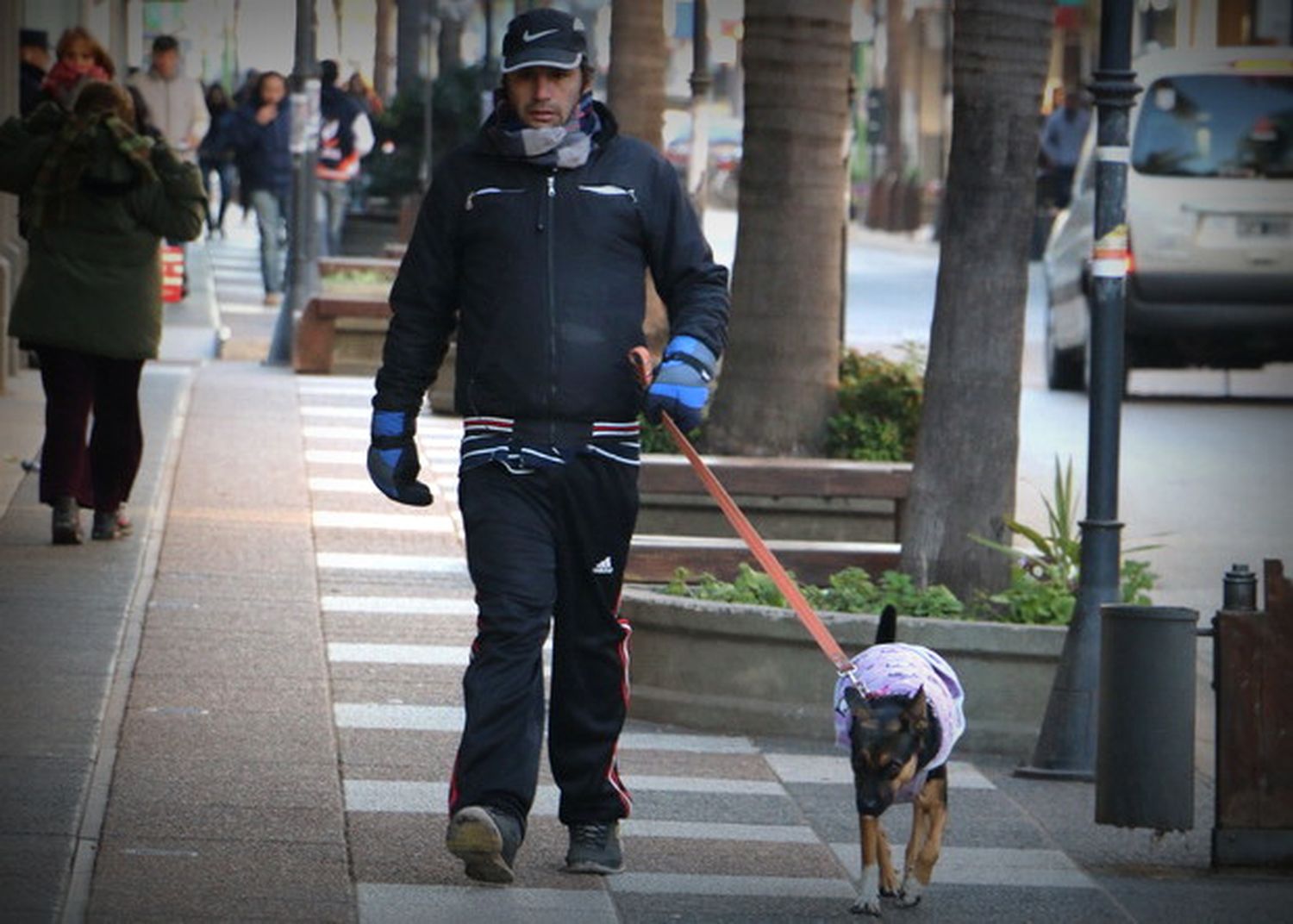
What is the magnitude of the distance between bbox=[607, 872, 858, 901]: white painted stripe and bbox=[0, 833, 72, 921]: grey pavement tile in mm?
1269

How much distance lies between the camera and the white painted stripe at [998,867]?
7602mm

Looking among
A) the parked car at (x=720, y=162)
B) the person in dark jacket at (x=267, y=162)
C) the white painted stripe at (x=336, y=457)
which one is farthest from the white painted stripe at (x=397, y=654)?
the parked car at (x=720, y=162)

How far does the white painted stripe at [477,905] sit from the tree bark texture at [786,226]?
19.2 ft

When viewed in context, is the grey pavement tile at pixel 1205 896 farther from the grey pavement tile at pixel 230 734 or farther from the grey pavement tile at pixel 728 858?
the grey pavement tile at pixel 230 734

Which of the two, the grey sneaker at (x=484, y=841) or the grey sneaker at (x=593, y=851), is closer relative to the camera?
the grey sneaker at (x=484, y=841)

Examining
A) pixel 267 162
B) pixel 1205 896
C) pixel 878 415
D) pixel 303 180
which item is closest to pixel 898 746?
pixel 1205 896

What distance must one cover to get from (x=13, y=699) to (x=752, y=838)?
2345mm

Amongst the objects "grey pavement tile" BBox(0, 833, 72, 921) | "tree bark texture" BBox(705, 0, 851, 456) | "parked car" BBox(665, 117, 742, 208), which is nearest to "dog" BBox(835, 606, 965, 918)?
"grey pavement tile" BBox(0, 833, 72, 921)

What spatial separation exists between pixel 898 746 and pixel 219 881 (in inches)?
61.2

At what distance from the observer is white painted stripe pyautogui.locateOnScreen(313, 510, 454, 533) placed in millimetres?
13477

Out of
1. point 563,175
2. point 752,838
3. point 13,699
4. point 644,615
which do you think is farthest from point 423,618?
point 563,175

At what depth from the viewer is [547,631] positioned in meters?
7.38

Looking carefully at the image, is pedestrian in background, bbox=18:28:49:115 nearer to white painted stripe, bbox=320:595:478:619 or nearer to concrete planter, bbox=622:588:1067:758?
white painted stripe, bbox=320:595:478:619

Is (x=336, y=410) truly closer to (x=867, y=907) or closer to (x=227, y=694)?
(x=227, y=694)
